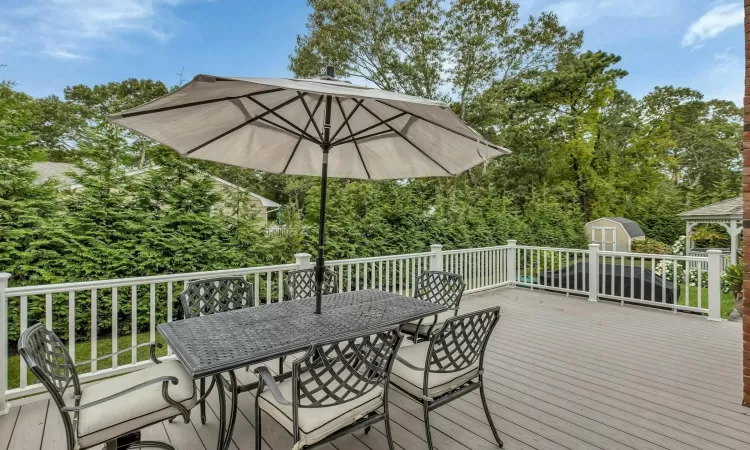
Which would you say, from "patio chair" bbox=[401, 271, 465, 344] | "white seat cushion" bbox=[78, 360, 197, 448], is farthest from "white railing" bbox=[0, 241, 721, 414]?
"white seat cushion" bbox=[78, 360, 197, 448]

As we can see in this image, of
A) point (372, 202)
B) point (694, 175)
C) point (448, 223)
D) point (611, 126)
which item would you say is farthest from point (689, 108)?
point (372, 202)

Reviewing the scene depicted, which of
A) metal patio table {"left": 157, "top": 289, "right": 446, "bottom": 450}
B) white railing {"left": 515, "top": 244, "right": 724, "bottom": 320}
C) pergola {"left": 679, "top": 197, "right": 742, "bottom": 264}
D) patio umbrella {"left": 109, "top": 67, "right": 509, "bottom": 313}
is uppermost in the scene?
patio umbrella {"left": 109, "top": 67, "right": 509, "bottom": 313}

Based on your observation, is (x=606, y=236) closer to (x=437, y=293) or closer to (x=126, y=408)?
(x=437, y=293)

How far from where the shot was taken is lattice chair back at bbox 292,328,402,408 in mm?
1655

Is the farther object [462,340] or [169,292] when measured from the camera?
[169,292]

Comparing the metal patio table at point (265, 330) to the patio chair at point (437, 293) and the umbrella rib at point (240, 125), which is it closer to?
the patio chair at point (437, 293)

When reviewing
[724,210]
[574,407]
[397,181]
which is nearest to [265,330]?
[574,407]

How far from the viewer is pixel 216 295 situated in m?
3.18

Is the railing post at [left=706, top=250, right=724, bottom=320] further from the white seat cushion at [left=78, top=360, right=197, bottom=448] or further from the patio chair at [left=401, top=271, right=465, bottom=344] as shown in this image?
the white seat cushion at [left=78, top=360, right=197, bottom=448]

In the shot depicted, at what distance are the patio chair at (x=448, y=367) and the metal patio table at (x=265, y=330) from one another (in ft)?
1.25

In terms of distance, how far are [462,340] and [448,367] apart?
213 millimetres

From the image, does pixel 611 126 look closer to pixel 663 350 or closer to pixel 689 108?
pixel 689 108

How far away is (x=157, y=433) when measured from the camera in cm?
234

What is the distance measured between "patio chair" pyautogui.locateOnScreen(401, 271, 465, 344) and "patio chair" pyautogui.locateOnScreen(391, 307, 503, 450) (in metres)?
0.92
